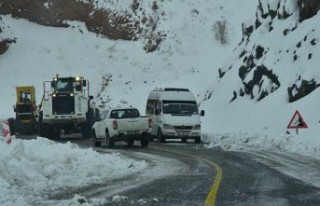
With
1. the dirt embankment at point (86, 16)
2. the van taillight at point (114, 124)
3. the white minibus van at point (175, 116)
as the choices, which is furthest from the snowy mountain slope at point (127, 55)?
the van taillight at point (114, 124)

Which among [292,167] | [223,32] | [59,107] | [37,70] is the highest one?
[223,32]

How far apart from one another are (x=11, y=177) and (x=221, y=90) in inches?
1138

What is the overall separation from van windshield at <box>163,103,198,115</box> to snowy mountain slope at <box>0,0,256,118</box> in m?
17.6

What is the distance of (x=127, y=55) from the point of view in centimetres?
5400

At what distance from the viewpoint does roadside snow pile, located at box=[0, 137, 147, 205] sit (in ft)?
36.8

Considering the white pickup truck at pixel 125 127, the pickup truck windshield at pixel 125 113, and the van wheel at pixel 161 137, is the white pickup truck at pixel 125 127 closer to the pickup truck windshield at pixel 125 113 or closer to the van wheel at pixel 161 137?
the pickup truck windshield at pixel 125 113

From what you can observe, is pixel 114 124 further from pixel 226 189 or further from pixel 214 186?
pixel 226 189

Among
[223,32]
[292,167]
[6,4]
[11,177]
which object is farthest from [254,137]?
[6,4]

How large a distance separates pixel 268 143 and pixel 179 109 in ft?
19.8

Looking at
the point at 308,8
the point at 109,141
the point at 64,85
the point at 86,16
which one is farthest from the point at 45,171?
the point at 86,16

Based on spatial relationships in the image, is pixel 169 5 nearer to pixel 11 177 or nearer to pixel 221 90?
pixel 221 90

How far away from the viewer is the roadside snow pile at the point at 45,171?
36.8ft

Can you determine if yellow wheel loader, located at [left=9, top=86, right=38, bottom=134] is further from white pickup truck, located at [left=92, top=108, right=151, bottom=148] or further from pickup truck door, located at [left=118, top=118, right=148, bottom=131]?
pickup truck door, located at [left=118, top=118, right=148, bottom=131]

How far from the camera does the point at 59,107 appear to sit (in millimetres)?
32281
